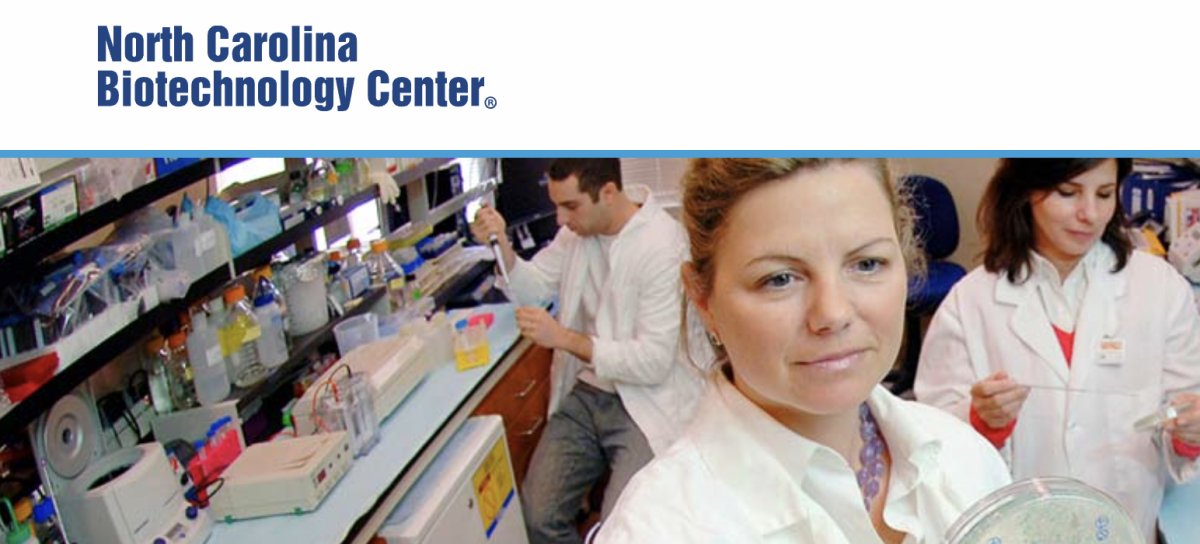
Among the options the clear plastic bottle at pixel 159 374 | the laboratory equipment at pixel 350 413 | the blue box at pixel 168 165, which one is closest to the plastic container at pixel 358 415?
the laboratory equipment at pixel 350 413

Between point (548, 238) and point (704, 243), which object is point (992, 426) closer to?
point (704, 243)

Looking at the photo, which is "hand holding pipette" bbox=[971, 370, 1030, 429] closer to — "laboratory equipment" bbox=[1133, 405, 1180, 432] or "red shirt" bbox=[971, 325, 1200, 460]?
"red shirt" bbox=[971, 325, 1200, 460]

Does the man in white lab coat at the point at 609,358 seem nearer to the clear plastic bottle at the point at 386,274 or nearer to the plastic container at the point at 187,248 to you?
the clear plastic bottle at the point at 386,274

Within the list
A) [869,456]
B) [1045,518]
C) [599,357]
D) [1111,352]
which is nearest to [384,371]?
[599,357]

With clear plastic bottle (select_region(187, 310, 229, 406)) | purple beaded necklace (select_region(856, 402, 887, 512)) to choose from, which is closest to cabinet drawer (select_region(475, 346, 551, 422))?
clear plastic bottle (select_region(187, 310, 229, 406))

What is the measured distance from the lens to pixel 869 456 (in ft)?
3.59

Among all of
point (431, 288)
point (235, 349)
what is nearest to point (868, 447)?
point (235, 349)

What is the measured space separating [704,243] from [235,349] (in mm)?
1725

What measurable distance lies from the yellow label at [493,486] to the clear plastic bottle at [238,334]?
0.61m

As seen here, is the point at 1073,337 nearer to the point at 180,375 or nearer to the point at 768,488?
the point at 768,488

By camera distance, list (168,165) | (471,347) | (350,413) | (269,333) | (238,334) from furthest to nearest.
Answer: (471,347)
(269,333)
(238,334)
(350,413)
(168,165)

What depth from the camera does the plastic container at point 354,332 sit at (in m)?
2.72

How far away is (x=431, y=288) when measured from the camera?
10.8ft

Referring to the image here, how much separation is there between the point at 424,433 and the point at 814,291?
157cm
